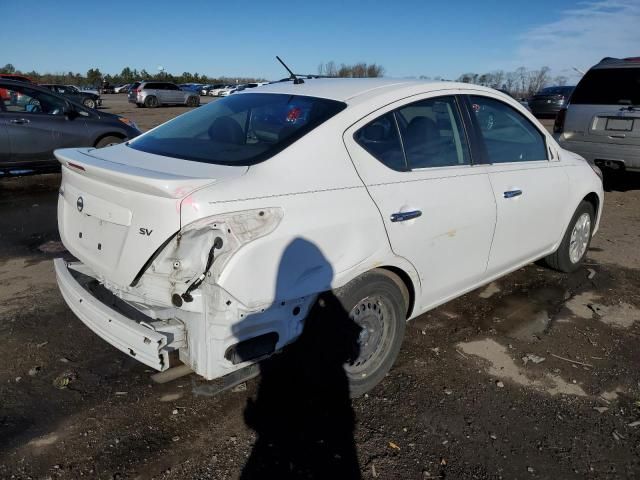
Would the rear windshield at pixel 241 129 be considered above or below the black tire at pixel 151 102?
above

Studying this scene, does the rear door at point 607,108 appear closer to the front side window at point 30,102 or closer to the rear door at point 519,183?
the rear door at point 519,183

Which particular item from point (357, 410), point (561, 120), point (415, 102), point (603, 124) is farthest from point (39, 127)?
point (603, 124)

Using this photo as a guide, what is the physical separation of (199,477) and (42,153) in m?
7.61

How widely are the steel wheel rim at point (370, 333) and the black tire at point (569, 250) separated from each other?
8.07 ft

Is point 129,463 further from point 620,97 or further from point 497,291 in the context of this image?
point 620,97

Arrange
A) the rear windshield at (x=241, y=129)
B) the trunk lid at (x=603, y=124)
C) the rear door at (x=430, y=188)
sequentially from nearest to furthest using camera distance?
1. the rear windshield at (x=241, y=129)
2. the rear door at (x=430, y=188)
3. the trunk lid at (x=603, y=124)

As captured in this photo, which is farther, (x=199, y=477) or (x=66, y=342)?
(x=66, y=342)

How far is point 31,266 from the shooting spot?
491 cm

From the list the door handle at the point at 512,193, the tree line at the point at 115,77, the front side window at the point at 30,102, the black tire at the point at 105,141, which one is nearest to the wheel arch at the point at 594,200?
the door handle at the point at 512,193

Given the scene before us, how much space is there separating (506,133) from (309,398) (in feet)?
8.18

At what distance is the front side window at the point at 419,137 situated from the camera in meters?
2.95

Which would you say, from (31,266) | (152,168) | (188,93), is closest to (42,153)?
(31,266)

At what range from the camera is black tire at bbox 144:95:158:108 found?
3353 cm

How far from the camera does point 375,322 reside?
3.00 m
